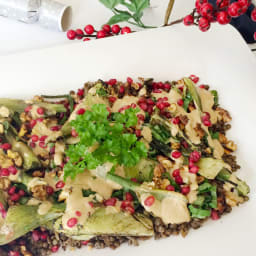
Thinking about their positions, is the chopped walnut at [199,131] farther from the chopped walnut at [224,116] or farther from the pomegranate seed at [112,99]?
the pomegranate seed at [112,99]

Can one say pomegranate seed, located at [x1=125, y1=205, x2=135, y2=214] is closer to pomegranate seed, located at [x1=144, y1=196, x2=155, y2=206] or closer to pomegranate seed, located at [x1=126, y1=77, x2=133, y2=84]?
pomegranate seed, located at [x1=144, y1=196, x2=155, y2=206]

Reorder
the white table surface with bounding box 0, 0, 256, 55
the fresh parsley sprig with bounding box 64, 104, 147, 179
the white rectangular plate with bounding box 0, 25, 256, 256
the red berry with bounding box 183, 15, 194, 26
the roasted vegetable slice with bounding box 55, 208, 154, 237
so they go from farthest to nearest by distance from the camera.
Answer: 1. the white table surface with bounding box 0, 0, 256, 55
2. the white rectangular plate with bounding box 0, 25, 256, 256
3. the red berry with bounding box 183, 15, 194, 26
4. the roasted vegetable slice with bounding box 55, 208, 154, 237
5. the fresh parsley sprig with bounding box 64, 104, 147, 179

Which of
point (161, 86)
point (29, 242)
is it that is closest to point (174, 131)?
point (161, 86)

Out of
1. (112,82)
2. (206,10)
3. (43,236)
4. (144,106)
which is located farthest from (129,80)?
(43,236)

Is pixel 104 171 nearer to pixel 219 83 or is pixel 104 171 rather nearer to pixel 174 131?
pixel 174 131

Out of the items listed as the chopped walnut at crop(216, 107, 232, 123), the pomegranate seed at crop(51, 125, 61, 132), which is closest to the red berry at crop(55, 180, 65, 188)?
the pomegranate seed at crop(51, 125, 61, 132)

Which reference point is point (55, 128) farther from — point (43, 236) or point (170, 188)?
point (170, 188)
